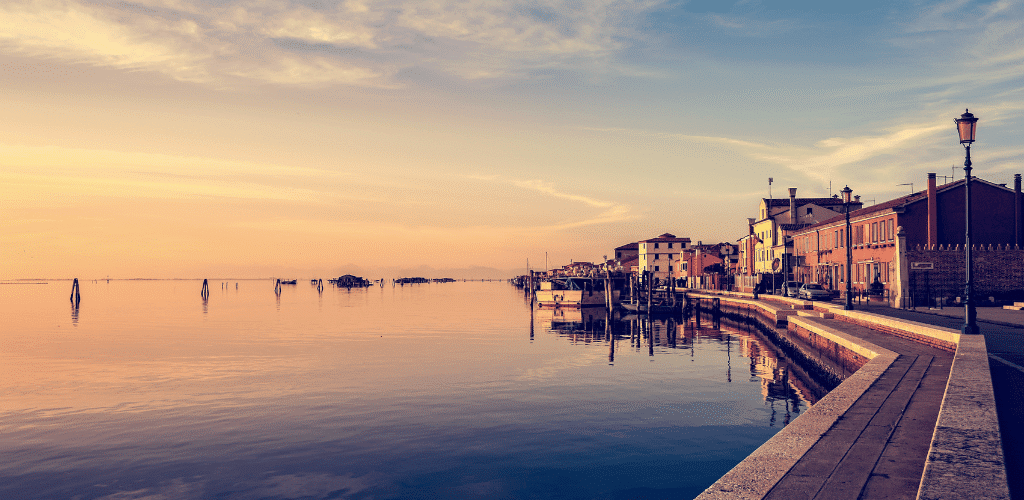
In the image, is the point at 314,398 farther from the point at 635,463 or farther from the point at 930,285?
the point at 930,285

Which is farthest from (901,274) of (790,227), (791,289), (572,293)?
(572,293)

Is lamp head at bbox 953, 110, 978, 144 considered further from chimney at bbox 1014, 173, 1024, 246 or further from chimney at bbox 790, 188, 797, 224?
chimney at bbox 790, 188, 797, 224

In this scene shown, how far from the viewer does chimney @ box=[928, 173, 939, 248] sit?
50.4 m

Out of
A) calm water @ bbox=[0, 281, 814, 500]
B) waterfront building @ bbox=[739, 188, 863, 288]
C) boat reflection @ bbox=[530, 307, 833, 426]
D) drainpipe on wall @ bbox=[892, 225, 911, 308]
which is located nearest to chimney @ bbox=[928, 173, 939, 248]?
drainpipe on wall @ bbox=[892, 225, 911, 308]

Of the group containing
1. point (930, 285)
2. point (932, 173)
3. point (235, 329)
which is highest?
point (932, 173)

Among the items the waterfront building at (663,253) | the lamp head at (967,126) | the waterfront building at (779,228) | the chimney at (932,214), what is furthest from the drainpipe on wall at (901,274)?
the waterfront building at (663,253)

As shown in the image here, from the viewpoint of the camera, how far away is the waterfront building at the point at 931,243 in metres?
45.0

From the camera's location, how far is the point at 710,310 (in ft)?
241

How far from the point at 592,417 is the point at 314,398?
10700mm

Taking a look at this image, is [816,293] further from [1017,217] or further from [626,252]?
[626,252]

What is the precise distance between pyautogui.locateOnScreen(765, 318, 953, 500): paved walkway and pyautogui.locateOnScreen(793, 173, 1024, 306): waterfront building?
3218 cm

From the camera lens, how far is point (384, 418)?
2112 cm

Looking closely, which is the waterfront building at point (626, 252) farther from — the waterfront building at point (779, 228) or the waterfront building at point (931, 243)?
the waterfront building at point (931, 243)

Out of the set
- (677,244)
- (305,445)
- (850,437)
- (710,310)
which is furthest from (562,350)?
(677,244)
